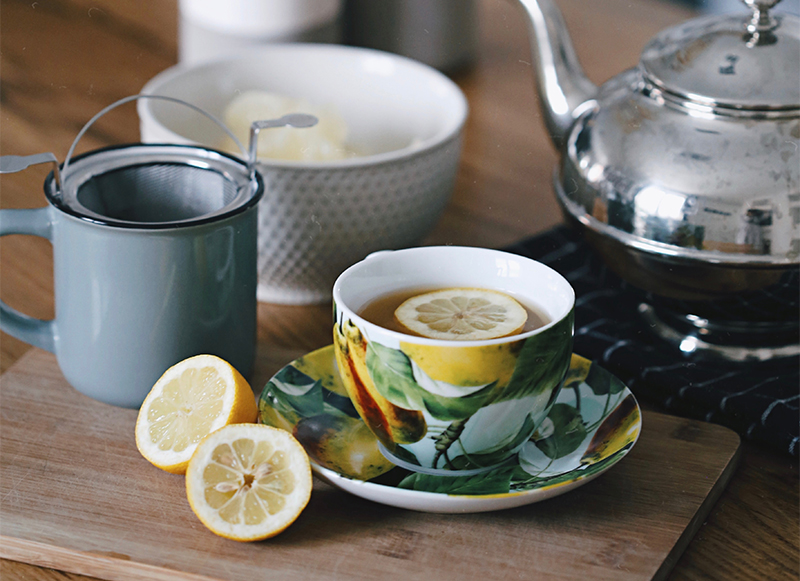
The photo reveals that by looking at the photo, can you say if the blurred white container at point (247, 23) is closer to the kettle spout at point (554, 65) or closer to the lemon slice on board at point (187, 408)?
the kettle spout at point (554, 65)

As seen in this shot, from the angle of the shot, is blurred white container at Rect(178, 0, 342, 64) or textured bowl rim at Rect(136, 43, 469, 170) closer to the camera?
textured bowl rim at Rect(136, 43, 469, 170)

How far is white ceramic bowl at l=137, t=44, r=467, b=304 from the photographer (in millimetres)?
599

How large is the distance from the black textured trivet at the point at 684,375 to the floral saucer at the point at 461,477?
0.07 m

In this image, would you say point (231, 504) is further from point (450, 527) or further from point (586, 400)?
point (586, 400)

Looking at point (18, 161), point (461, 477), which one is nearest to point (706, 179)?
point (461, 477)

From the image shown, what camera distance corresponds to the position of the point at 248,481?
41cm

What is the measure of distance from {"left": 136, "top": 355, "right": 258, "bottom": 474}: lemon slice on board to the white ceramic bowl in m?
0.17

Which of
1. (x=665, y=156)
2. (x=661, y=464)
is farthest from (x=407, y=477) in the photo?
(x=665, y=156)

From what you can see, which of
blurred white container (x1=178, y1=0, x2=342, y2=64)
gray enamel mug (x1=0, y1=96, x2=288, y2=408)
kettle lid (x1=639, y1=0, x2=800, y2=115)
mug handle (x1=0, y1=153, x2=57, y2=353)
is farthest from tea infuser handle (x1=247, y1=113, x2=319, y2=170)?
blurred white container (x1=178, y1=0, x2=342, y2=64)

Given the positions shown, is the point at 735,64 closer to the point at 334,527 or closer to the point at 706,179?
Answer: the point at 706,179

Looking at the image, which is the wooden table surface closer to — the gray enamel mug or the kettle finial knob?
the gray enamel mug

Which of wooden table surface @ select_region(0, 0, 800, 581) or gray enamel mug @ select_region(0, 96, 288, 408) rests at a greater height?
gray enamel mug @ select_region(0, 96, 288, 408)

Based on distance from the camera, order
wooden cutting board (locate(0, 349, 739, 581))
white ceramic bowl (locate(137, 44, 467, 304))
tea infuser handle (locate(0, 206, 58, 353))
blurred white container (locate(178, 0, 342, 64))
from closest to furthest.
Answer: wooden cutting board (locate(0, 349, 739, 581)) < tea infuser handle (locate(0, 206, 58, 353)) < white ceramic bowl (locate(137, 44, 467, 304)) < blurred white container (locate(178, 0, 342, 64))

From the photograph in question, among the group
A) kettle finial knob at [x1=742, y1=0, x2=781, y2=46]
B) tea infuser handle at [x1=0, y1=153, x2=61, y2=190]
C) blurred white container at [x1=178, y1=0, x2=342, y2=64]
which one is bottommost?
blurred white container at [x1=178, y1=0, x2=342, y2=64]
